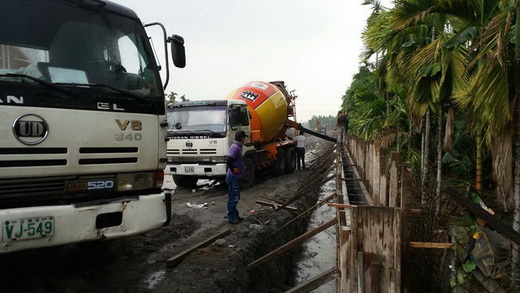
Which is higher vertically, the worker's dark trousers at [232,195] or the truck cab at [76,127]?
the truck cab at [76,127]

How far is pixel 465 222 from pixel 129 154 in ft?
14.4

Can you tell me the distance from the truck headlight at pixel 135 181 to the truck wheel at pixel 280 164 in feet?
27.2

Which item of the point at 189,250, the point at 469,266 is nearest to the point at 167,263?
the point at 189,250

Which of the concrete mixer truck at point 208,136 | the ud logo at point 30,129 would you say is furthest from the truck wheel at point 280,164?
the ud logo at point 30,129

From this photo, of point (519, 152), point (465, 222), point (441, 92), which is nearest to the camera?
point (519, 152)

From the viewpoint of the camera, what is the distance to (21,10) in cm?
284

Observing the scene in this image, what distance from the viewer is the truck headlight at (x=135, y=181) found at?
3205mm

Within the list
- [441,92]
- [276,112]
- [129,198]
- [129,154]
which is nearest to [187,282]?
[129,198]

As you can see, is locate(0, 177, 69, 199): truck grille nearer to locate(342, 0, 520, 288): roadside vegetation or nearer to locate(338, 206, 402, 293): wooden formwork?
locate(338, 206, 402, 293): wooden formwork

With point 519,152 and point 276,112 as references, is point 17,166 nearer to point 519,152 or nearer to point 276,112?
point 519,152

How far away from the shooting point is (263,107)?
10383mm

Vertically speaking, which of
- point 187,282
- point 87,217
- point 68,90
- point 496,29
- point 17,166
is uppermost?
point 496,29

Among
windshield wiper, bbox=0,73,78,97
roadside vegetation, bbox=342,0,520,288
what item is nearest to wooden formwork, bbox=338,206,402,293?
roadside vegetation, bbox=342,0,520,288

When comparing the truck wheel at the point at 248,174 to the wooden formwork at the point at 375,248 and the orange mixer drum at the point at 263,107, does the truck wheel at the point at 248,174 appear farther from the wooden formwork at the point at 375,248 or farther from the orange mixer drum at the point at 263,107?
the wooden formwork at the point at 375,248
